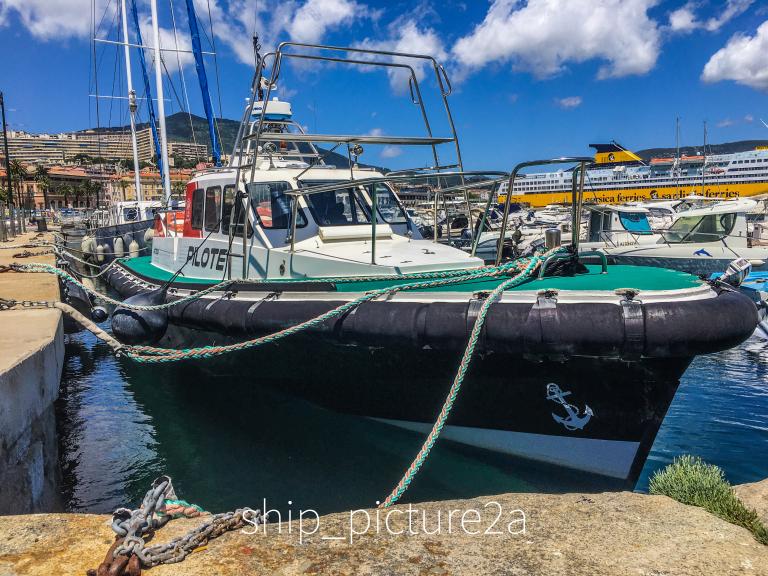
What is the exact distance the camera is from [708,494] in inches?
132

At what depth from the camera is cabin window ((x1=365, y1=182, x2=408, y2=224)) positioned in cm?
710

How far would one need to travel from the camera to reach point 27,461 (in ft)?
13.4

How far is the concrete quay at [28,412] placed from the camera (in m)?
3.73

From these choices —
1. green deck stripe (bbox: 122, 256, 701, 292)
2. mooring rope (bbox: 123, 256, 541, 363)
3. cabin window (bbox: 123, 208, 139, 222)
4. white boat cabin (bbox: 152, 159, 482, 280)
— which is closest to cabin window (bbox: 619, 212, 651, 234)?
white boat cabin (bbox: 152, 159, 482, 280)

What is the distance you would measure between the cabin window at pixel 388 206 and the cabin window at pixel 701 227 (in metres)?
9.14

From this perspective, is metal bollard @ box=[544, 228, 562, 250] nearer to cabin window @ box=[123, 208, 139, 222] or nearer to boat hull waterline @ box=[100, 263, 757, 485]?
boat hull waterline @ box=[100, 263, 757, 485]

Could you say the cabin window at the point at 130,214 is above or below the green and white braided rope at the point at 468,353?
above

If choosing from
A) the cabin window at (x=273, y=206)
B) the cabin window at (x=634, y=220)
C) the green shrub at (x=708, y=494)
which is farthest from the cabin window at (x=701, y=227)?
the green shrub at (x=708, y=494)

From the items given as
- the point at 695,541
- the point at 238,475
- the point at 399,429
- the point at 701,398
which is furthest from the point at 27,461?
the point at 701,398

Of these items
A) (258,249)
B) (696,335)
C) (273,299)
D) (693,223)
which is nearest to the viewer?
(696,335)

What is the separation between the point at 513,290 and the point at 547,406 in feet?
3.03

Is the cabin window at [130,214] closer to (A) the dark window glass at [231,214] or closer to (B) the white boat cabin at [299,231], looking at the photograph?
(B) the white boat cabin at [299,231]

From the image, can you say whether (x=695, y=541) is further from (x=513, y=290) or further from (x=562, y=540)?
(x=513, y=290)

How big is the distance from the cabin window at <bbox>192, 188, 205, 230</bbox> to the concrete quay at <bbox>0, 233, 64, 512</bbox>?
2.29 m
